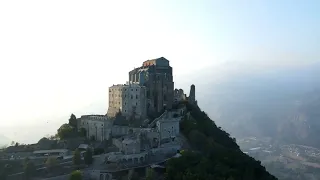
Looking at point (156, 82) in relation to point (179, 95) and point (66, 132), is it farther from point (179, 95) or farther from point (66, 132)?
point (66, 132)

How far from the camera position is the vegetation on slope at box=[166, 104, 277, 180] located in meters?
50.7

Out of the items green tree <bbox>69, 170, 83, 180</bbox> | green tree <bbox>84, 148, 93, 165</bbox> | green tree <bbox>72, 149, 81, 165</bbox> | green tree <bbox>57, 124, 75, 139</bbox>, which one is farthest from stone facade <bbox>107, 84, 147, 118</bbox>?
green tree <bbox>69, 170, 83, 180</bbox>

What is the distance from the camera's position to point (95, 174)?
167 ft

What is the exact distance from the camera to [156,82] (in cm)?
6906

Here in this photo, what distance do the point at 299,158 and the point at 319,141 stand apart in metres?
26.2

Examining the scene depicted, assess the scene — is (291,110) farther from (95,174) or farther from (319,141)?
(95,174)

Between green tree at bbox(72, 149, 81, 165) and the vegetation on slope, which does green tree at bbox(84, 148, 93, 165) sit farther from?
the vegetation on slope

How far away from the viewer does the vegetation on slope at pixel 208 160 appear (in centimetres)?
5074

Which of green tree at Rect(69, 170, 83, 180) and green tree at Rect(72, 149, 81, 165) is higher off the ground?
green tree at Rect(72, 149, 81, 165)

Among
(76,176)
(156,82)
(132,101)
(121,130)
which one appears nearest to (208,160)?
(121,130)

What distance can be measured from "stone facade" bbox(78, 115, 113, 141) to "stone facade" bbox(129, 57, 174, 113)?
8.00 m

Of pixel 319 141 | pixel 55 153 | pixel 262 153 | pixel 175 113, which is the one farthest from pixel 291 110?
pixel 55 153

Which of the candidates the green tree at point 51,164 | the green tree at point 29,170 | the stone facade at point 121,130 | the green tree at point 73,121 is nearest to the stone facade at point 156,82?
the stone facade at point 121,130

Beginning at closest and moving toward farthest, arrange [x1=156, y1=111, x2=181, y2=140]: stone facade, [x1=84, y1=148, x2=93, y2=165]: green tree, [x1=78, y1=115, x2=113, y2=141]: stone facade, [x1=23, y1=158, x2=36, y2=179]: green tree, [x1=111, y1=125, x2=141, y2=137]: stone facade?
1. [x1=23, y1=158, x2=36, y2=179]: green tree
2. [x1=84, y1=148, x2=93, y2=165]: green tree
3. [x1=156, y1=111, x2=181, y2=140]: stone facade
4. [x1=111, y1=125, x2=141, y2=137]: stone facade
5. [x1=78, y1=115, x2=113, y2=141]: stone facade
